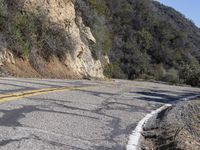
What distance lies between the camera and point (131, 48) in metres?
66.3

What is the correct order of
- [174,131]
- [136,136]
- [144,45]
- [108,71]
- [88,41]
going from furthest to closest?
[144,45], [108,71], [88,41], [174,131], [136,136]

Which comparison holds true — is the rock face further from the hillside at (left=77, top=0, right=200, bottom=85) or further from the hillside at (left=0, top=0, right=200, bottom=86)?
the hillside at (left=77, top=0, right=200, bottom=85)

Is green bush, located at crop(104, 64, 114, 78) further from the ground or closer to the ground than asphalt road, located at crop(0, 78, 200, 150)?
further from the ground

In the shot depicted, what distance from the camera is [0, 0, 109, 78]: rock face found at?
3048cm

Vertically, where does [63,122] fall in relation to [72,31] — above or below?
below

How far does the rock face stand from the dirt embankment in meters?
14.1

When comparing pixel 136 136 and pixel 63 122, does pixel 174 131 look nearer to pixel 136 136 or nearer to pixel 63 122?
pixel 136 136

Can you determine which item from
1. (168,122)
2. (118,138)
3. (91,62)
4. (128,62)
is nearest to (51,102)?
(168,122)

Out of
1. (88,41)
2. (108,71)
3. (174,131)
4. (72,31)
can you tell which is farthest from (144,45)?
(174,131)

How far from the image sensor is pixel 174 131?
10.3 meters

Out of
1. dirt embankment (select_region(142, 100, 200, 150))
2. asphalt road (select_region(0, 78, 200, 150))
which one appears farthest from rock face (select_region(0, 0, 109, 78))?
dirt embankment (select_region(142, 100, 200, 150))

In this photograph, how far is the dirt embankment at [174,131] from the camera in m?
8.92

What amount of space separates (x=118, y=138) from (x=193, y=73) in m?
42.7

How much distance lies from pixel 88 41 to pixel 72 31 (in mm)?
5035
